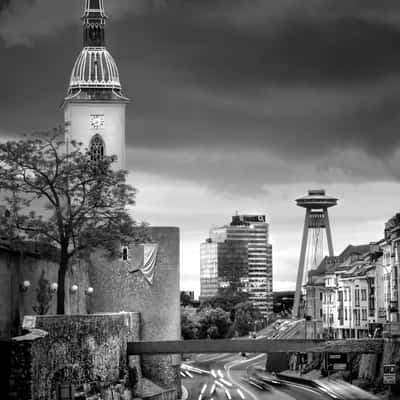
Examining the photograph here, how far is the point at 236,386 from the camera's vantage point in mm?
127625

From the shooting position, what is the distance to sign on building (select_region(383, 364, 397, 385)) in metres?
77.4

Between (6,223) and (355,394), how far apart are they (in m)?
23.7

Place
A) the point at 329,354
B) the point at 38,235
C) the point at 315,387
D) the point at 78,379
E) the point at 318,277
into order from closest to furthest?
the point at 78,379
the point at 38,235
the point at 329,354
the point at 315,387
the point at 318,277

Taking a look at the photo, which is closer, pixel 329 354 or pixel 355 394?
pixel 355 394

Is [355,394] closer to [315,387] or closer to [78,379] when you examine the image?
[78,379]

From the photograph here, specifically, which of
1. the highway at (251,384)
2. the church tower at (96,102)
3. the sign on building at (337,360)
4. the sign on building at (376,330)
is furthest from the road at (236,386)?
the church tower at (96,102)

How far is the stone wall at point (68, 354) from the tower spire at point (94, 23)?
41456mm

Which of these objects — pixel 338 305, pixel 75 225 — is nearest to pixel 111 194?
pixel 75 225

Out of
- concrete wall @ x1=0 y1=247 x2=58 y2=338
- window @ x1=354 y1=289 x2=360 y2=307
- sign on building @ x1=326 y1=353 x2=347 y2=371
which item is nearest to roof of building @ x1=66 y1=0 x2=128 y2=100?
sign on building @ x1=326 y1=353 x2=347 y2=371

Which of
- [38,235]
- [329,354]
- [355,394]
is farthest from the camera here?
[329,354]

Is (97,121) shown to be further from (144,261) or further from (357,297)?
(357,297)

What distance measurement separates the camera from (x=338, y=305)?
16125cm

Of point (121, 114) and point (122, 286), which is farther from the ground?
point (121, 114)

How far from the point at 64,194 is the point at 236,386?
48.4 meters
